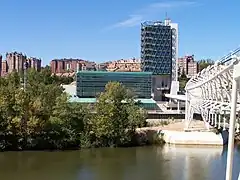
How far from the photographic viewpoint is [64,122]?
1405 inches

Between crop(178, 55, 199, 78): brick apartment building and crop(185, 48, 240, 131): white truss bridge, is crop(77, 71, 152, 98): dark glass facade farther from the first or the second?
crop(178, 55, 199, 78): brick apartment building

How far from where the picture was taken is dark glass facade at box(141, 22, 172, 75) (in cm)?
8738

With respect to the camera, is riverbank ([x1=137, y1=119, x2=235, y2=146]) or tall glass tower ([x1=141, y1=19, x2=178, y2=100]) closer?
riverbank ([x1=137, y1=119, x2=235, y2=146])

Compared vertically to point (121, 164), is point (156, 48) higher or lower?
higher

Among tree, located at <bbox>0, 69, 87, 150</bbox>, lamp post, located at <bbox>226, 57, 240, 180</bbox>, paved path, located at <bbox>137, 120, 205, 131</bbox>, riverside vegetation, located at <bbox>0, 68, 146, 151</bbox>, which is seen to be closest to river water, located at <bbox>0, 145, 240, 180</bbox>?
riverside vegetation, located at <bbox>0, 68, 146, 151</bbox>

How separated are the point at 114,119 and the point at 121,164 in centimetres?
769

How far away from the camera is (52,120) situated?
35.6m

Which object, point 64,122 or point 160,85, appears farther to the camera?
point 160,85

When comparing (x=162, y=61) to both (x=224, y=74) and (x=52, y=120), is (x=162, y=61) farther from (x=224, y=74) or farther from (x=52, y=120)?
(x=224, y=74)

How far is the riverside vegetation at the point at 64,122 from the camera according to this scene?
3444 cm

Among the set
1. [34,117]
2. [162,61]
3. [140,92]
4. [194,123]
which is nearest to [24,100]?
[34,117]

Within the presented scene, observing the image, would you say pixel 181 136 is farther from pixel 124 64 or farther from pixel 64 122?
pixel 124 64

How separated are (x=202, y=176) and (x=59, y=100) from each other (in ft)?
51.2

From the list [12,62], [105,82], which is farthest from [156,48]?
[12,62]
